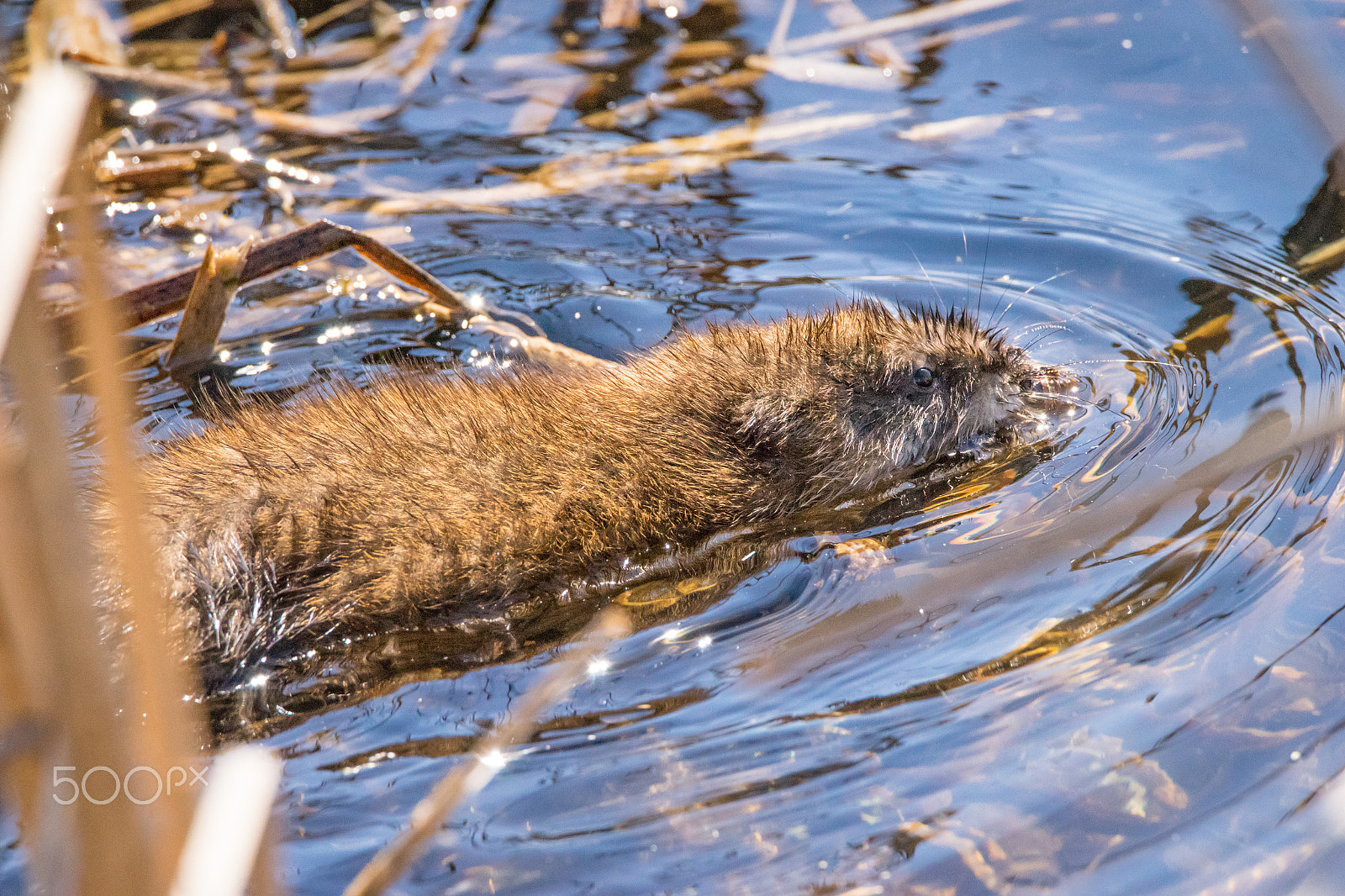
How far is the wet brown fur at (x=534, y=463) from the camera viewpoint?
3.14m

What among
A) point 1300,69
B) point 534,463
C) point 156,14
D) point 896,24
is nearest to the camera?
point 1300,69

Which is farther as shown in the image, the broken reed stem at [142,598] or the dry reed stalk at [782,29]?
the dry reed stalk at [782,29]

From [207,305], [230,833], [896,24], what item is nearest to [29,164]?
[230,833]

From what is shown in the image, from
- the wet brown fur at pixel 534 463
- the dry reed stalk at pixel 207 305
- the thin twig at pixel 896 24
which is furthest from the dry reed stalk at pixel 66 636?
the thin twig at pixel 896 24

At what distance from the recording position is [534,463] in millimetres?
3514

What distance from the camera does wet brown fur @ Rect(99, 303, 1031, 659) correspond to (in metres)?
3.14

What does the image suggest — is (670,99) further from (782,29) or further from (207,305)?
(207,305)

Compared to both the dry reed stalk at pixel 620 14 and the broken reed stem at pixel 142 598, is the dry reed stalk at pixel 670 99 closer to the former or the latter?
the dry reed stalk at pixel 620 14

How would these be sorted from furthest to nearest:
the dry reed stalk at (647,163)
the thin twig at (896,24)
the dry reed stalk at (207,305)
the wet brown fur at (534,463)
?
the thin twig at (896,24) → the dry reed stalk at (647,163) → the dry reed stalk at (207,305) → the wet brown fur at (534,463)

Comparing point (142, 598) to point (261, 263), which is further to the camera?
point (261, 263)

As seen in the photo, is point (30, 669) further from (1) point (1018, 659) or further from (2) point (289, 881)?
(1) point (1018, 659)

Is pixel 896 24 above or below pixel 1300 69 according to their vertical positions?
below

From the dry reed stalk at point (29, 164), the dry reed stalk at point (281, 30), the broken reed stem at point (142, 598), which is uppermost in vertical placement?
the dry reed stalk at point (29, 164)

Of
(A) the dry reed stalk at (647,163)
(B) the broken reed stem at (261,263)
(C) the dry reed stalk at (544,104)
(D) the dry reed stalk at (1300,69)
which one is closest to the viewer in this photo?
(D) the dry reed stalk at (1300,69)
